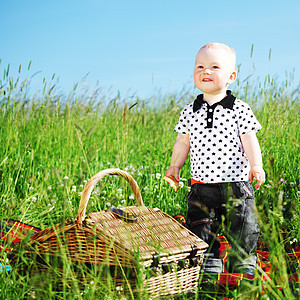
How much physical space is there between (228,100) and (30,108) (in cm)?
268

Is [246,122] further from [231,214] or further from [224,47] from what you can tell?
[231,214]

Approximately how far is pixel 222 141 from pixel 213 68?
446 millimetres

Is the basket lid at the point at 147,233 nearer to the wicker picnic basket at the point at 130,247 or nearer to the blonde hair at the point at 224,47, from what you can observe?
the wicker picnic basket at the point at 130,247

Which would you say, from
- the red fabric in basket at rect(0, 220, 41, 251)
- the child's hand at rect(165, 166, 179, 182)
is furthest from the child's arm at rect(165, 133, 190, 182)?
the red fabric in basket at rect(0, 220, 41, 251)

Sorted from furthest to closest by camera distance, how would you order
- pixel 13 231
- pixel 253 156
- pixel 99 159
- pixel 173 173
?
pixel 99 159
pixel 173 173
pixel 253 156
pixel 13 231

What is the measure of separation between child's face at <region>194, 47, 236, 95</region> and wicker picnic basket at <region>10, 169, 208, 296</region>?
76cm

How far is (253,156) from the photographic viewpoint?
2482mm

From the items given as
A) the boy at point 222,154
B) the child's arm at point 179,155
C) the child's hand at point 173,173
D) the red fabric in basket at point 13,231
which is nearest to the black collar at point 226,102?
the boy at point 222,154

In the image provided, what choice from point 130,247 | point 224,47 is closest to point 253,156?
point 224,47

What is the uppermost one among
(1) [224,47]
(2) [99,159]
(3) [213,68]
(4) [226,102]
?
(1) [224,47]

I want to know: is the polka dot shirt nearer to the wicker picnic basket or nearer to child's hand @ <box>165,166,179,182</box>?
child's hand @ <box>165,166,179,182</box>

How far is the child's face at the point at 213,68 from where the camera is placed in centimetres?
250

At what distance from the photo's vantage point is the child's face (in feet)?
8.20

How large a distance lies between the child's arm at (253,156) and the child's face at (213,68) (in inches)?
13.7
